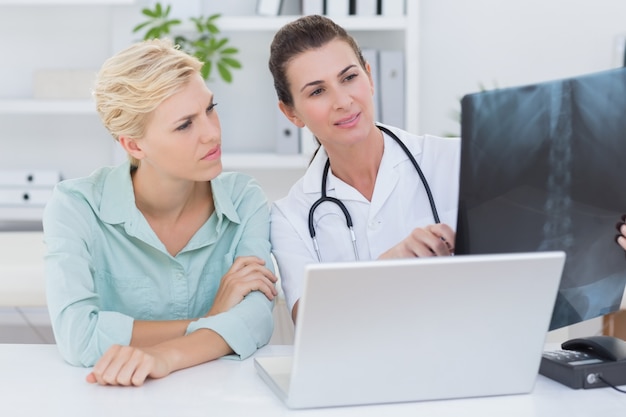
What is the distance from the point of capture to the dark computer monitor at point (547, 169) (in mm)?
1137

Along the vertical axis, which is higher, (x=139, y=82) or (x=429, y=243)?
(x=139, y=82)

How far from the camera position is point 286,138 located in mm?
3490

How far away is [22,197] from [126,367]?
2.50 m

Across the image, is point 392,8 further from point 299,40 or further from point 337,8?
point 299,40

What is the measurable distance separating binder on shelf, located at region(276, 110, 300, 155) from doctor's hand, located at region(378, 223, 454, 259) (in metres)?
2.07

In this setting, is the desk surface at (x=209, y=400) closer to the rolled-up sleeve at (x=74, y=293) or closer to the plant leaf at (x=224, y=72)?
the rolled-up sleeve at (x=74, y=293)

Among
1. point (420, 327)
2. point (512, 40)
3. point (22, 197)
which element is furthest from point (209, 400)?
point (512, 40)

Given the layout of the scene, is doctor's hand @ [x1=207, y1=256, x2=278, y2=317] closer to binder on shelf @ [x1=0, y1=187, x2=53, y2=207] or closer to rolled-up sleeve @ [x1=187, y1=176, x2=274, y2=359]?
rolled-up sleeve @ [x1=187, y1=176, x2=274, y2=359]

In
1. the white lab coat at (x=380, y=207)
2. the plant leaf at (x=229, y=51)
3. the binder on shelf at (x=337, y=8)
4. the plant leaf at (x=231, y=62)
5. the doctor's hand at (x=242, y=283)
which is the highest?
→ the binder on shelf at (x=337, y=8)

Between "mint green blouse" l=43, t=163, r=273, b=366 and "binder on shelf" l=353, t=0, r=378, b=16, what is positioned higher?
"binder on shelf" l=353, t=0, r=378, b=16

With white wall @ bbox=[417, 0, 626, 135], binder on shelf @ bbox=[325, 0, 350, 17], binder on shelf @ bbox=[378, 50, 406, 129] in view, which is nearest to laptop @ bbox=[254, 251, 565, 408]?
binder on shelf @ bbox=[378, 50, 406, 129]

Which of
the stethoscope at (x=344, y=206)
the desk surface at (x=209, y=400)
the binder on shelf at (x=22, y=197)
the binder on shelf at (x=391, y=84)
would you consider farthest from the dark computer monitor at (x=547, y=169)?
the binder on shelf at (x=22, y=197)

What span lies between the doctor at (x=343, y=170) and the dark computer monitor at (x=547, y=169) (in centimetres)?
59

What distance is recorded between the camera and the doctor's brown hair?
1.85 m
